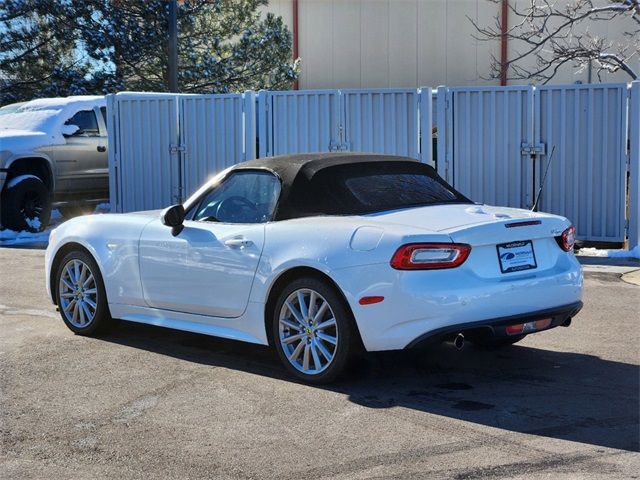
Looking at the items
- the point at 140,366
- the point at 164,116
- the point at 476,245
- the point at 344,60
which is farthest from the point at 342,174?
the point at 344,60

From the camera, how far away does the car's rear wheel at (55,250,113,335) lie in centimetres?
762

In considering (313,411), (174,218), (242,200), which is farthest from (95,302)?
(313,411)

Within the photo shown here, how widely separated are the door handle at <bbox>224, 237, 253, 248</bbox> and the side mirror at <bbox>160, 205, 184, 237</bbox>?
20.4 inches

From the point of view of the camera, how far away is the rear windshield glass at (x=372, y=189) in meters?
6.50

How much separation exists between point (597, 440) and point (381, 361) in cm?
205

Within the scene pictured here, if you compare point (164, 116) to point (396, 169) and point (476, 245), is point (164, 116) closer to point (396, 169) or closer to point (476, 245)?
point (396, 169)

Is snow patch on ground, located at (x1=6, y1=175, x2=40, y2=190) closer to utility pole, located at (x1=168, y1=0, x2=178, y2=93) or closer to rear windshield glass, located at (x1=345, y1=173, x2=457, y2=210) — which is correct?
utility pole, located at (x1=168, y1=0, x2=178, y2=93)

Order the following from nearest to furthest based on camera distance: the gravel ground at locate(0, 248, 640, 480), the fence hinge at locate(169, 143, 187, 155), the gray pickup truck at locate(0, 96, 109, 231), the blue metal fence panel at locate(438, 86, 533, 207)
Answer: the gravel ground at locate(0, 248, 640, 480), the blue metal fence panel at locate(438, 86, 533, 207), the gray pickup truck at locate(0, 96, 109, 231), the fence hinge at locate(169, 143, 187, 155)

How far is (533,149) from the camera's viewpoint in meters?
13.2

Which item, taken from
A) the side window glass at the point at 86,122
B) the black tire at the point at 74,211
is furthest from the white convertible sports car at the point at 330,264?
the black tire at the point at 74,211

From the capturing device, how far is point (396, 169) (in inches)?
279

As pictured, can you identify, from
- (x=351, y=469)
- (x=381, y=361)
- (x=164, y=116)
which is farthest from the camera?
(x=164, y=116)

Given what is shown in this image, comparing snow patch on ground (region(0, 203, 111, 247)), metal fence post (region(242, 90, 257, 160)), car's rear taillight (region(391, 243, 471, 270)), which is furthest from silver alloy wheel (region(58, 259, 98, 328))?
metal fence post (region(242, 90, 257, 160))

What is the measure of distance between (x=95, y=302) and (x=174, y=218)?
1211 millimetres
